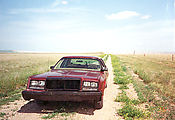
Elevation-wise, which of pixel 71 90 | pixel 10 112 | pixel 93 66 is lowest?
pixel 10 112

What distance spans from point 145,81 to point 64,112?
20.2ft

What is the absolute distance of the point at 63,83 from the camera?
11.8ft

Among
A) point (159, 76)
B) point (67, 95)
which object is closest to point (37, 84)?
point (67, 95)

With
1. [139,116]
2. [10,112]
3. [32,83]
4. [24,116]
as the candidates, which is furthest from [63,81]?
[139,116]

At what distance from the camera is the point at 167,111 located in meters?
4.03

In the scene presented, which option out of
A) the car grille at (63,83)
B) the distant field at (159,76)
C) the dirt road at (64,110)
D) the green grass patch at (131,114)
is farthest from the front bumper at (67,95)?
the distant field at (159,76)

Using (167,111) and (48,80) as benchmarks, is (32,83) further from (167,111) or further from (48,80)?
(167,111)

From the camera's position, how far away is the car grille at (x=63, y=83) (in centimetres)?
358

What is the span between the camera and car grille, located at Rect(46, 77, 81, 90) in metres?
3.58

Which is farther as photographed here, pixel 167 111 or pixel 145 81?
pixel 145 81

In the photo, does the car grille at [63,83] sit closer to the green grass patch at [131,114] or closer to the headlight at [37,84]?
the headlight at [37,84]

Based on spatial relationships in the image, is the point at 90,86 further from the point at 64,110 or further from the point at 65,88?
the point at 64,110

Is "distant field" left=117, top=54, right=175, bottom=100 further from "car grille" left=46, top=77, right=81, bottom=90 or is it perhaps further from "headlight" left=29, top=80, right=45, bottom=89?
"headlight" left=29, top=80, right=45, bottom=89

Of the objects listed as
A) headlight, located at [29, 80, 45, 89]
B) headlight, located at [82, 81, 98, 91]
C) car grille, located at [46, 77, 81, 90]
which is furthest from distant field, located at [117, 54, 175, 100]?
headlight, located at [29, 80, 45, 89]
